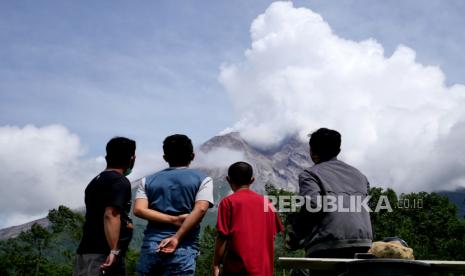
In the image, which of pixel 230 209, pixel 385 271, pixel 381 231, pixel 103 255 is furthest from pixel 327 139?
pixel 381 231

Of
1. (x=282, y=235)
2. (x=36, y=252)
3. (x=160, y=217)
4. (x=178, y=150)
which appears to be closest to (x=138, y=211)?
(x=160, y=217)

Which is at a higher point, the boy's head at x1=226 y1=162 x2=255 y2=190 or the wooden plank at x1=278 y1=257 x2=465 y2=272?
the boy's head at x1=226 y1=162 x2=255 y2=190

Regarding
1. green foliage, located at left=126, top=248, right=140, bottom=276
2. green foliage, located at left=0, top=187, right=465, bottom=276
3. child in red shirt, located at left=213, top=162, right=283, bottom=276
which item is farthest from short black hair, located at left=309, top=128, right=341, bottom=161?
green foliage, located at left=126, top=248, right=140, bottom=276

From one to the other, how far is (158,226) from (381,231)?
6736cm

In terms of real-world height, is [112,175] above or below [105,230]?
above

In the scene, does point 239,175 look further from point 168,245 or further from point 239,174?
point 168,245

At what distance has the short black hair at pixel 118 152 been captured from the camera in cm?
517

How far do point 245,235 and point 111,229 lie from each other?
138 centimetres

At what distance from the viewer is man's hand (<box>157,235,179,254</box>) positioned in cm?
480

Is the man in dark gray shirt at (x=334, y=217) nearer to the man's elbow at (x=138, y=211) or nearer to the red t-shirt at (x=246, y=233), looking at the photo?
the red t-shirt at (x=246, y=233)

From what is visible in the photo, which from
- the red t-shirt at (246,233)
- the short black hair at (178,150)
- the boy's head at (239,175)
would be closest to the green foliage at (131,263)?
the boy's head at (239,175)

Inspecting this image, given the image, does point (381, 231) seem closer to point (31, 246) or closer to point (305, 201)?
point (31, 246)

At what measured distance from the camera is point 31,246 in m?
69.8

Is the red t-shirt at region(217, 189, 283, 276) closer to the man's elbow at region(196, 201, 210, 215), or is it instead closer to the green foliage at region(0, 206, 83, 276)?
the man's elbow at region(196, 201, 210, 215)
